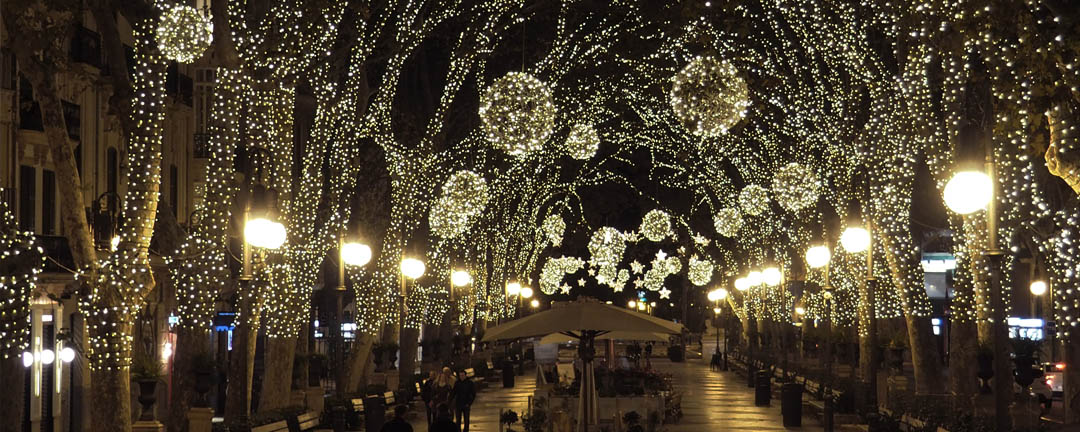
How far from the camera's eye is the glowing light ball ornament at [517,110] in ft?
70.5

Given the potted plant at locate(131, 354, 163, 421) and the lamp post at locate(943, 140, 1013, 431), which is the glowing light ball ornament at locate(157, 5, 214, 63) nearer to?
the potted plant at locate(131, 354, 163, 421)

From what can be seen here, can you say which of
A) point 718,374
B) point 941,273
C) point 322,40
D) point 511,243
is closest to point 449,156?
point 322,40

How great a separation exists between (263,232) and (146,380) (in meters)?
4.14

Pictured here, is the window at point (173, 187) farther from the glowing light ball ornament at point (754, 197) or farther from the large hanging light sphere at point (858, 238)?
the large hanging light sphere at point (858, 238)

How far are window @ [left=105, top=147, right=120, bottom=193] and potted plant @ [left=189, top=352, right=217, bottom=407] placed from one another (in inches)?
562

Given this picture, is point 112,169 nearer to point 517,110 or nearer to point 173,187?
point 173,187

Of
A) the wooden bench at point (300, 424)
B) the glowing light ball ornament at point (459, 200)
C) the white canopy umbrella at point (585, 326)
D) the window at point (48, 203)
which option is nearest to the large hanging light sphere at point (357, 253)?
the wooden bench at point (300, 424)

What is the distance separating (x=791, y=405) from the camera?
90.0ft

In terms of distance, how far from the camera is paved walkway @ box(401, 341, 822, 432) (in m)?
27.6

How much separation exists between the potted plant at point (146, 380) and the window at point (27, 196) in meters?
7.83

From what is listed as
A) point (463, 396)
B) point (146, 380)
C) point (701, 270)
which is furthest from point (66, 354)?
point (701, 270)

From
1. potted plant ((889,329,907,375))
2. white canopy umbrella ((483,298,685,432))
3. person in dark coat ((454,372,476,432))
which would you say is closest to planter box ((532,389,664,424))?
person in dark coat ((454,372,476,432))

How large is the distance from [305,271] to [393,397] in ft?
22.4

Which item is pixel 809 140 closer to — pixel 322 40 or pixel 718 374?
pixel 322 40
